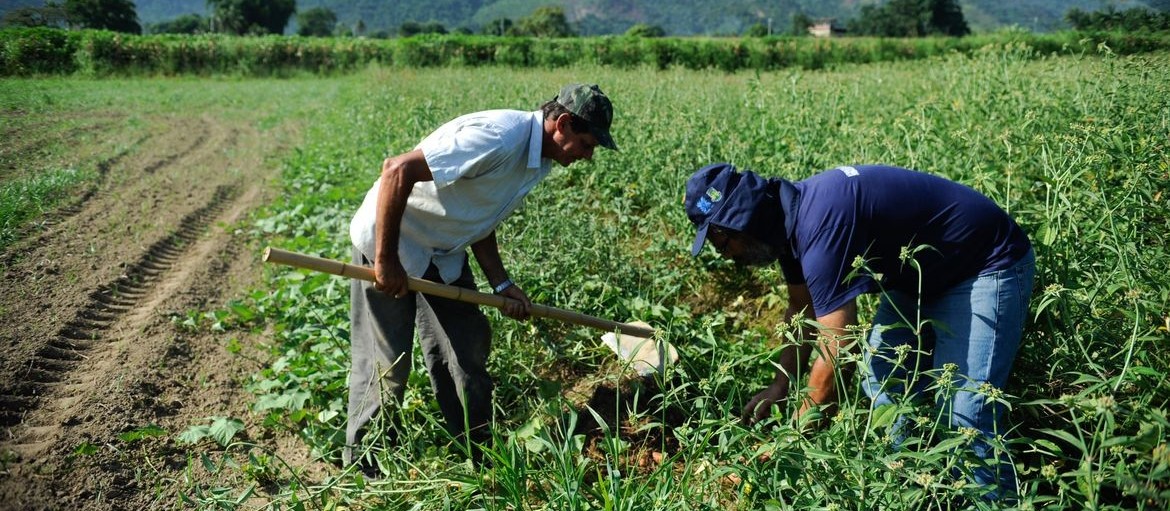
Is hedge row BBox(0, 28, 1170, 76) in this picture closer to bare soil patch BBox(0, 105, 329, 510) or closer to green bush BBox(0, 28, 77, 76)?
green bush BBox(0, 28, 77, 76)

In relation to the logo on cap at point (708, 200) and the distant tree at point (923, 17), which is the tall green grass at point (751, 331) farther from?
the distant tree at point (923, 17)

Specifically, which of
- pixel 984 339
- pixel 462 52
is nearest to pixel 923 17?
pixel 462 52

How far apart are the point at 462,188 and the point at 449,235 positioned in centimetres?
27

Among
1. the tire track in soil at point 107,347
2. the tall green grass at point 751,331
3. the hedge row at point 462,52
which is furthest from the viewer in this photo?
the hedge row at point 462,52

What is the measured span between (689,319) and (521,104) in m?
5.61

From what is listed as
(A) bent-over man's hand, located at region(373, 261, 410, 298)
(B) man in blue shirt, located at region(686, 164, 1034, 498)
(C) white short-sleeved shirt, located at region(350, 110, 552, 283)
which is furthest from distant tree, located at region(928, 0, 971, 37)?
(A) bent-over man's hand, located at region(373, 261, 410, 298)

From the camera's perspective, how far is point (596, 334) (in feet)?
12.9

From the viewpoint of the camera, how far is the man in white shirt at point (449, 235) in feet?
8.86

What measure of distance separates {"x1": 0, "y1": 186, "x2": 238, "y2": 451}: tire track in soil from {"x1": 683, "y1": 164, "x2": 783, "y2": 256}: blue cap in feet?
9.64

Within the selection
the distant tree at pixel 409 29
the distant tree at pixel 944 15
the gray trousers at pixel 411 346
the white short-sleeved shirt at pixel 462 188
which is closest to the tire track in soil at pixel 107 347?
the gray trousers at pixel 411 346

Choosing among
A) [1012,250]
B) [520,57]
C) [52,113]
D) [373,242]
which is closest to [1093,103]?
[1012,250]

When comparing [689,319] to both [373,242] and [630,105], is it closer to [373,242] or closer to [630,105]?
[373,242]

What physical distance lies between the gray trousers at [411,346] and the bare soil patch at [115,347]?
450mm

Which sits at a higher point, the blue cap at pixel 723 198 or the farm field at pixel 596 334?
the blue cap at pixel 723 198
